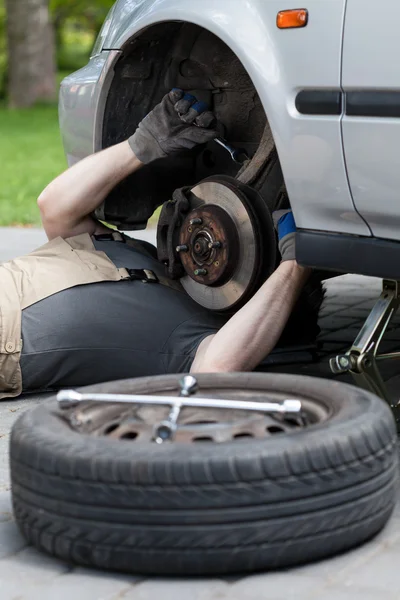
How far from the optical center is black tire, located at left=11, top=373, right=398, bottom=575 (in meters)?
2.08

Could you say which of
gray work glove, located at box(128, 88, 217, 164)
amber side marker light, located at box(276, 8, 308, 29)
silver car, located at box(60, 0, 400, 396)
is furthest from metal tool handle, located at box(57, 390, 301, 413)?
gray work glove, located at box(128, 88, 217, 164)

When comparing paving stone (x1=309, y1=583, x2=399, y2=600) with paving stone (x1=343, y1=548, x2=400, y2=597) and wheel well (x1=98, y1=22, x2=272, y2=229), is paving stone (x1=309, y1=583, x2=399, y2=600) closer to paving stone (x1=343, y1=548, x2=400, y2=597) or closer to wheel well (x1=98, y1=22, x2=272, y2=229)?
paving stone (x1=343, y1=548, x2=400, y2=597)

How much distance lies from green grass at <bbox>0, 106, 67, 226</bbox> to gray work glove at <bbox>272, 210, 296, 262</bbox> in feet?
17.0

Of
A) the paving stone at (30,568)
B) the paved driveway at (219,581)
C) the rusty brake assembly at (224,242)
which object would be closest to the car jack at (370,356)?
the rusty brake assembly at (224,242)

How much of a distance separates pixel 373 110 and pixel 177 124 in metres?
1.14

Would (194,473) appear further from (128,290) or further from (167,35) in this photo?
(167,35)

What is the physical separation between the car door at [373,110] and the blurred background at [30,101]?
18.7ft

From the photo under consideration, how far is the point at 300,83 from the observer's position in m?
2.92

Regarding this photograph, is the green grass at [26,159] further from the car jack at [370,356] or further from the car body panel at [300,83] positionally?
the car jack at [370,356]

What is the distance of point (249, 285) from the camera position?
3.56 meters

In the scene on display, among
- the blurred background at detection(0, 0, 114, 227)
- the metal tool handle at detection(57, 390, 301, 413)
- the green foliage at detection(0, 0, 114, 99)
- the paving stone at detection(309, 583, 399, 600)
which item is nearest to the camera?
the paving stone at detection(309, 583, 399, 600)

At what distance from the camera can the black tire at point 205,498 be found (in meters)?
2.08

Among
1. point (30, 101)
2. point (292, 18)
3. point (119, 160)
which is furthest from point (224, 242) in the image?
point (30, 101)

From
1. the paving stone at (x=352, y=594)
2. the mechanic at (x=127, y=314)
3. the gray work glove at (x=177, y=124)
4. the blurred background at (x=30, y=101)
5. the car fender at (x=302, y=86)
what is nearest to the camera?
the paving stone at (x=352, y=594)
